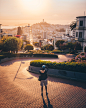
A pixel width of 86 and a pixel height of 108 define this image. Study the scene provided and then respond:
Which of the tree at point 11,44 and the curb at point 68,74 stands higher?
the tree at point 11,44

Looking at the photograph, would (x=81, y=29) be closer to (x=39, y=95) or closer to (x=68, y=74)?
(x=68, y=74)

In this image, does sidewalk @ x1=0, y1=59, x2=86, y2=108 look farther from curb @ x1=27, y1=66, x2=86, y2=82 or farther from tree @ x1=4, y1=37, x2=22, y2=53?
tree @ x1=4, y1=37, x2=22, y2=53

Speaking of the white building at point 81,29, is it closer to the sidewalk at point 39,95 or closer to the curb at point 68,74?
the curb at point 68,74

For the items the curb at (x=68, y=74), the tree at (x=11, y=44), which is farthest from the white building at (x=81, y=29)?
the curb at (x=68, y=74)

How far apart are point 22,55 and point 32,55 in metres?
2.15

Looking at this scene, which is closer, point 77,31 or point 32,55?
point 32,55

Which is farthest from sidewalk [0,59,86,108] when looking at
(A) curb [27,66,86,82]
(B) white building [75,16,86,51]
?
(B) white building [75,16,86,51]

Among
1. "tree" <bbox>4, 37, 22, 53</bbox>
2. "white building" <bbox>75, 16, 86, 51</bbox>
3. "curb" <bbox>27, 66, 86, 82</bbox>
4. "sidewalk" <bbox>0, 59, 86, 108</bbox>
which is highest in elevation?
"white building" <bbox>75, 16, 86, 51</bbox>

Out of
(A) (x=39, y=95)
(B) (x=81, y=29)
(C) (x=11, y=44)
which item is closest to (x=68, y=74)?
(A) (x=39, y=95)

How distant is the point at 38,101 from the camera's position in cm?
855

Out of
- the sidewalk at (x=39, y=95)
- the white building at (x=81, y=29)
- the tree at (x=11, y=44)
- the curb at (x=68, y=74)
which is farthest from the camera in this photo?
the white building at (x=81, y=29)

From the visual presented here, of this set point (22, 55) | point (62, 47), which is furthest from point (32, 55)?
point (62, 47)

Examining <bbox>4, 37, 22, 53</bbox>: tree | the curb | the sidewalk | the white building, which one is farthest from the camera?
→ the white building

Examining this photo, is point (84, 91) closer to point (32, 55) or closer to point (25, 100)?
point (25, 100)
